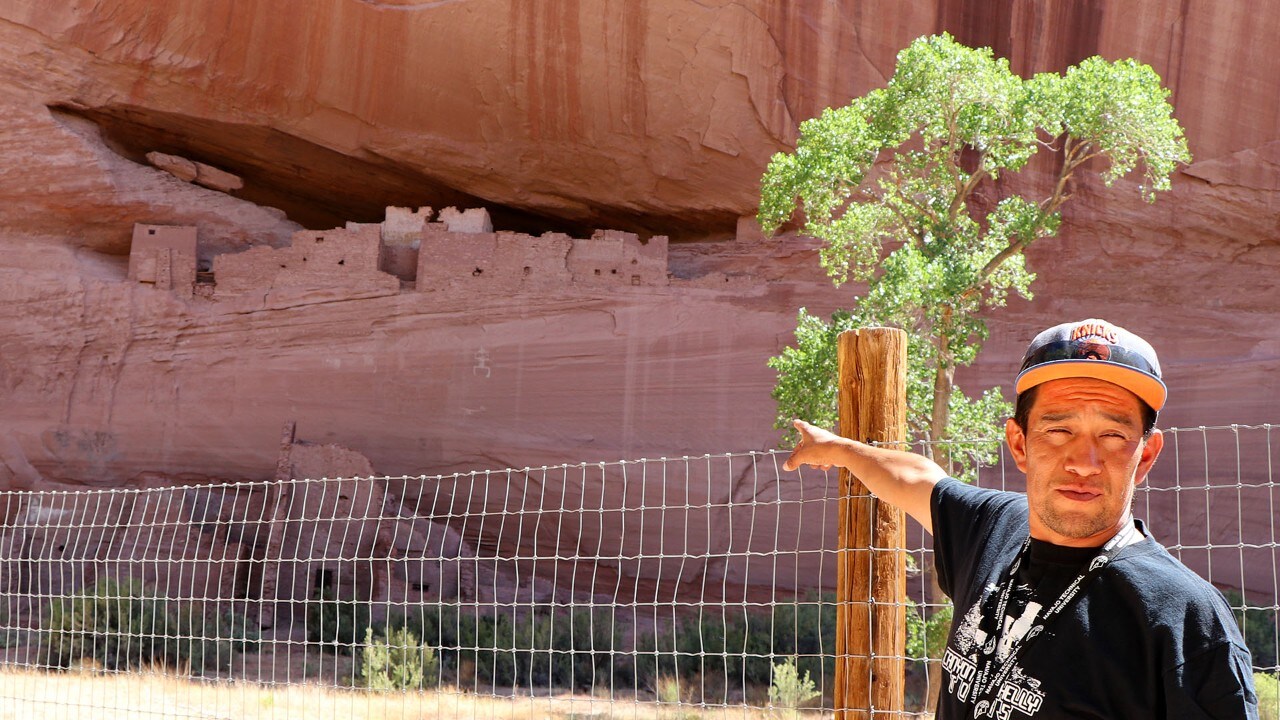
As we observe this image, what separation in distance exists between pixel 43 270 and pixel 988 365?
45.6 feet

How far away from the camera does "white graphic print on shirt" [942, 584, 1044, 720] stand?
2061mm

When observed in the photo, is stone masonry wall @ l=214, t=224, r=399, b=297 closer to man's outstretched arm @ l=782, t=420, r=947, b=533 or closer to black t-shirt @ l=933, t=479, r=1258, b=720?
man's outstretched arm @ l=782, t=420, r=947, b=533

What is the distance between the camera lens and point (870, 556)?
3.28 m

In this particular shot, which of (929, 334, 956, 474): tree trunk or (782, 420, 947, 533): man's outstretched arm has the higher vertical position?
(929, 334, 956, 474): tree trunk

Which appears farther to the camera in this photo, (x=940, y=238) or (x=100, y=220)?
(x=100, y=220)

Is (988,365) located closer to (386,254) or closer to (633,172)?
(633,172)

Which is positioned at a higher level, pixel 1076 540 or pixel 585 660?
pixel 1076 540

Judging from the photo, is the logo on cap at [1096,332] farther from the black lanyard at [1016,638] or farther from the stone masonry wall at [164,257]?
the stone masonry wall at [164,257]

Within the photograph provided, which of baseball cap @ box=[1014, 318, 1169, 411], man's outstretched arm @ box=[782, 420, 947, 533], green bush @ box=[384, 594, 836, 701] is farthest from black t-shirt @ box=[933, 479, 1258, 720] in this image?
green bush @ box=[384, 594, 836, 701]

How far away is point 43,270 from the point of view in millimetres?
18734

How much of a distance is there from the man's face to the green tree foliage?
817 cm

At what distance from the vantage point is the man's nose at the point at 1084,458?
6.98 ft

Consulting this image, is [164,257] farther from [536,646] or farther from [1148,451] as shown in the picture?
[1148,451]

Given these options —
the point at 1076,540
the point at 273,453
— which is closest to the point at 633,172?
the point at 273,453
